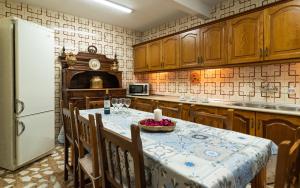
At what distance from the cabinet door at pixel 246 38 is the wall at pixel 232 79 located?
354 mm

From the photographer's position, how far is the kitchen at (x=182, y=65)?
2002 mm

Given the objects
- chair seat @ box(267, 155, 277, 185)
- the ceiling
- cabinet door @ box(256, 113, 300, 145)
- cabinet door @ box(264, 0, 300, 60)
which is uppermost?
the ceiling

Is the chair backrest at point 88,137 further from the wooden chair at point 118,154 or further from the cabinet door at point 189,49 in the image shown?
the cabinet door at point 189,49

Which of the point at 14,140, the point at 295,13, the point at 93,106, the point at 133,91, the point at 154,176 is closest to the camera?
the point at 154,176

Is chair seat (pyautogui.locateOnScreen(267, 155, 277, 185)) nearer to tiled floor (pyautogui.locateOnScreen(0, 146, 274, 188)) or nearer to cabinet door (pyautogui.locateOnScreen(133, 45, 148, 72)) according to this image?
tiled floor (pyautogui.locateOnScreen(0, 146, 274, 188))

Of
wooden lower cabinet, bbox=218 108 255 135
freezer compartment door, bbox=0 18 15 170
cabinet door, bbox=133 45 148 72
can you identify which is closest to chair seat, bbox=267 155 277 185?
wooden lower cabinet, bbox=218 108 255 135

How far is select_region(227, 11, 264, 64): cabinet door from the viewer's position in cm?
233

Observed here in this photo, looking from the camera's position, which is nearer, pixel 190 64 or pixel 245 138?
pixel 245 138

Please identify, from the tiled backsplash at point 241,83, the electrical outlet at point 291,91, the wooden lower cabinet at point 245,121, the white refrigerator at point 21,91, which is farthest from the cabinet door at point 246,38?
the white refrigerator at point 21,91

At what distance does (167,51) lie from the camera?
3.62 meters

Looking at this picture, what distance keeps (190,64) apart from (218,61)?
54 centimetres

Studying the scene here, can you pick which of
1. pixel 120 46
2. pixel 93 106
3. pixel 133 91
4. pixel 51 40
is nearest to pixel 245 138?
pixel 93 106

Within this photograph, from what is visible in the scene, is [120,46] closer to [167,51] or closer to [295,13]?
[167,51]

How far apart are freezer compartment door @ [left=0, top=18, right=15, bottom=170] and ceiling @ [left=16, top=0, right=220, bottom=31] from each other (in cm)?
104
